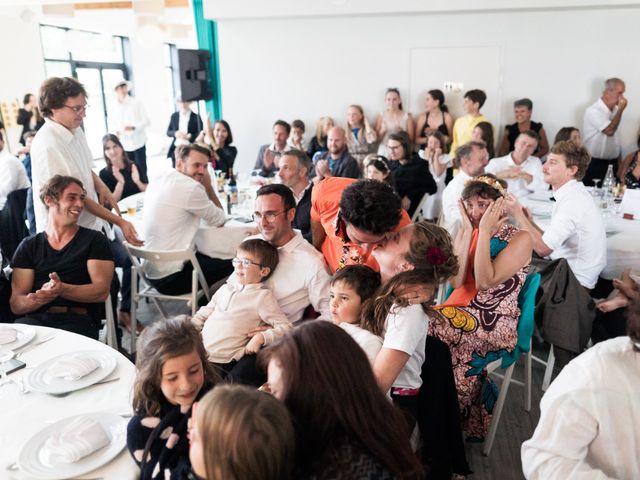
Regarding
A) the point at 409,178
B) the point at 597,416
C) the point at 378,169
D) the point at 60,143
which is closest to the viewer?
the point at 597,416

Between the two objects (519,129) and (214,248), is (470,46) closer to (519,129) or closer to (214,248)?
(519,129)

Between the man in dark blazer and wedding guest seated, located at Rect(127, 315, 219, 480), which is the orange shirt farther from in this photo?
the man in dark blazer

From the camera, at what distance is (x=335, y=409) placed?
1.12 m

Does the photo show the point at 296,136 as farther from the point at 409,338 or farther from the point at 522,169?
the point at 409,338

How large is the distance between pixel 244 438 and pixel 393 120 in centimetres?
649

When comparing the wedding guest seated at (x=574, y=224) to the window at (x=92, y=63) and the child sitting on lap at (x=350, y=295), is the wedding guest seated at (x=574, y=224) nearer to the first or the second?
the child sitting on lap at (x=350, y=295)

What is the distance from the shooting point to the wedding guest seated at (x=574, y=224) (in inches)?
123

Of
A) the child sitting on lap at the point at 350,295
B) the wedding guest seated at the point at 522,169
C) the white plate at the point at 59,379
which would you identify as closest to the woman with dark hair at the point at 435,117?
the wedding guest seated at the point at 522,169

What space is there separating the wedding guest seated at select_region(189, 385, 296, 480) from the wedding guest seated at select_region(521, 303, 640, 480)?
0.69 metres

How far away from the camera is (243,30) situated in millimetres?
7375

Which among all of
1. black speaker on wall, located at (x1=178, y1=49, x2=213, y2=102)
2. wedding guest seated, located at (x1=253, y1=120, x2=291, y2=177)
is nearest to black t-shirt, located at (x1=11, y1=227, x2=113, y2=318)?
wedding guest seated, located at (x1=253, y1=120, x2=291, y2=177)

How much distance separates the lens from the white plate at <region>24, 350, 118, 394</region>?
1797mm

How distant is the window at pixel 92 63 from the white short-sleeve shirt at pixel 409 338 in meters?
8.38

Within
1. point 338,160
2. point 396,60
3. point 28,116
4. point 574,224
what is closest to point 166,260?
point 574,224
